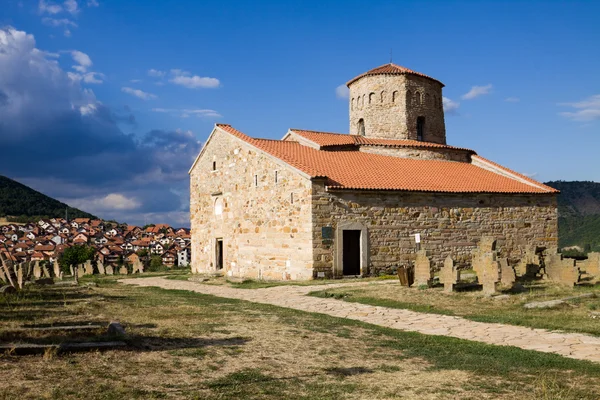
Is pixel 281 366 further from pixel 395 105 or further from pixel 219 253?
pixel 395 105

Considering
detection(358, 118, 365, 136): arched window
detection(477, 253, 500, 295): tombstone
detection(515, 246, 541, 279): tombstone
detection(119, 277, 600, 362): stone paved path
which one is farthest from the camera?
detection(358, 118, 365, 136): arched window

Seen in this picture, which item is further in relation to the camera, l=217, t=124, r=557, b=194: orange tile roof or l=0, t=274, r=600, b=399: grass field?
l=217, t=124, r=557, b=194: orange tile roof

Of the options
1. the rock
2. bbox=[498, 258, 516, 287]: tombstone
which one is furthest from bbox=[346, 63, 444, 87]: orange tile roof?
the rock

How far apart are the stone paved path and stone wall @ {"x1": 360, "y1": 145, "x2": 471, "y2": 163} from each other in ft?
38.8

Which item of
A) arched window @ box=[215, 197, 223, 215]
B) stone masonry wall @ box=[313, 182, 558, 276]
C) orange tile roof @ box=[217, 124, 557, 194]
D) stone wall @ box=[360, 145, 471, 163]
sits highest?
stone wall @ box=[360, 145, 471, 163]

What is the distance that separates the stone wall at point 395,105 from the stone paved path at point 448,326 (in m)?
14.9

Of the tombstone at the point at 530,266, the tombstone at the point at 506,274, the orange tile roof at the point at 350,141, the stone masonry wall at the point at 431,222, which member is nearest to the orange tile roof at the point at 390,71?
the orange tile roof at the point at 350,141

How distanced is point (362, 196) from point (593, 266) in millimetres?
7770

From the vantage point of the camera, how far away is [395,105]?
27.4 meters

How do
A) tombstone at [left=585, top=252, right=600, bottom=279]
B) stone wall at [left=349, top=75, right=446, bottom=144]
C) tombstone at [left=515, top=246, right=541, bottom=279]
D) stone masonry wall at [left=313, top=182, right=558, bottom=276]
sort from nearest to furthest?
tombstone at [left=585, top=252, right=600, bottom=279], tombstone at [left=515, top=246, right=541, bottom=279], stone masonry wall at [left=313, top=182, right=558, bottom=276], stone wall at [left=349, top=75, right=446, bottom=144]

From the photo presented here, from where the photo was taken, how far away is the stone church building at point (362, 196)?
19344 mm

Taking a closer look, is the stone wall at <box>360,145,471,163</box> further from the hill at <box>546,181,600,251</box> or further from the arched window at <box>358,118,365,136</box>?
the hill at <box>546,181,600,251</box>

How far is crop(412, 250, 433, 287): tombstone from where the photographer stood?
14.5 meters

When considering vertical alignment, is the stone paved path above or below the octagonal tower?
below
